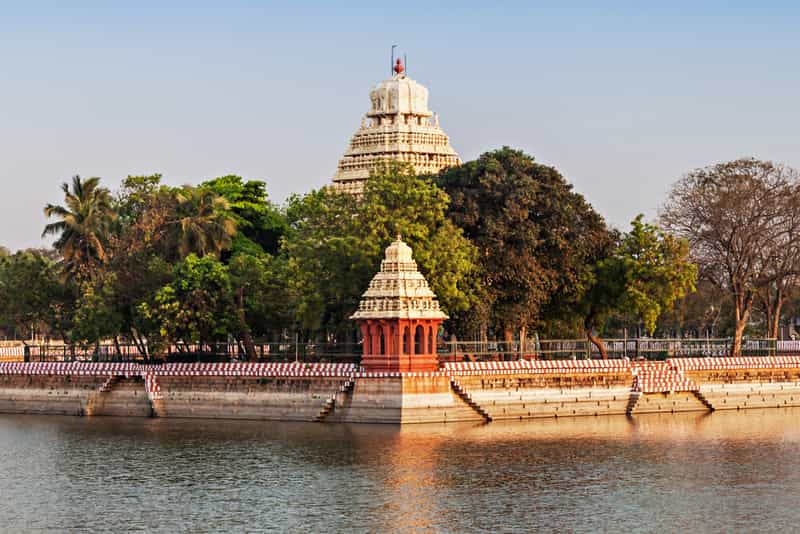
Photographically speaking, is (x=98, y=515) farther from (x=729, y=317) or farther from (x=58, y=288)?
(x=729, y=317)

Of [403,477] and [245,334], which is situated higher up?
[245,334]

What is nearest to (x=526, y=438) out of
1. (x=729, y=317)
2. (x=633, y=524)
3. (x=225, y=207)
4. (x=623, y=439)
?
(x=623, y=439)

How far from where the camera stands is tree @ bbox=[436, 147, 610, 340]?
71.1m

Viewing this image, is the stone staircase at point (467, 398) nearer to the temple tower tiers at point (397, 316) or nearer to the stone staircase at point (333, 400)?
the temple tower tiers at point (397, 316)

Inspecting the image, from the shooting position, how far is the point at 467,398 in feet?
214

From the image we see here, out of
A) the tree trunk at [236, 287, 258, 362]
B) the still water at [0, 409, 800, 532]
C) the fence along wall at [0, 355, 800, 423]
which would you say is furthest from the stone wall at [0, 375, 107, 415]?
the tree trunk at [236, 287, 258, 362]

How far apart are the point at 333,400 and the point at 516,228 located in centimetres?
1314

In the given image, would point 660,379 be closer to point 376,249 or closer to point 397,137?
point 376,249

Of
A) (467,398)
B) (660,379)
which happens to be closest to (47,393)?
(467,398)

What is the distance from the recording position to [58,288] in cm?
8462

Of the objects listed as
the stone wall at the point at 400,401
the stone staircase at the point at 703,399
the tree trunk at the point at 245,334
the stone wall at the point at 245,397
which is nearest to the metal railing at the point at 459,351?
the tree trunk at the point at 245,334

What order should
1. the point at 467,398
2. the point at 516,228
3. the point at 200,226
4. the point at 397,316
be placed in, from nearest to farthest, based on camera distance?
the point at 397,316
the point at 467,398
the point at 516,228
the point at 200,226

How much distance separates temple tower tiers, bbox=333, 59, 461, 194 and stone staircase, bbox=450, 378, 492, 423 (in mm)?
22657

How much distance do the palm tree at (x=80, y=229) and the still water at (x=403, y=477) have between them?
49.7 ft
